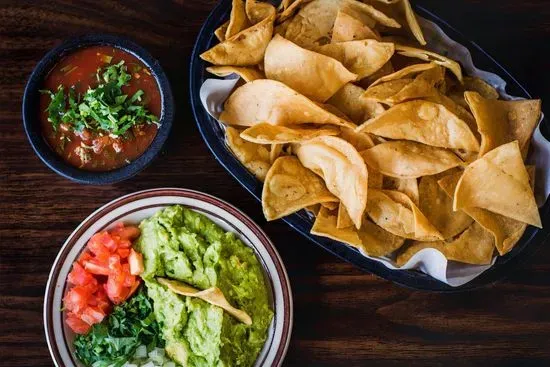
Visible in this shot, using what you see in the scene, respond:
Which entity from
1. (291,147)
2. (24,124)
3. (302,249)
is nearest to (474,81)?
(291,147)

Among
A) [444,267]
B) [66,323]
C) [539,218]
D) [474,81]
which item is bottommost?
[66,323]

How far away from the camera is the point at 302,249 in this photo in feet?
8.14

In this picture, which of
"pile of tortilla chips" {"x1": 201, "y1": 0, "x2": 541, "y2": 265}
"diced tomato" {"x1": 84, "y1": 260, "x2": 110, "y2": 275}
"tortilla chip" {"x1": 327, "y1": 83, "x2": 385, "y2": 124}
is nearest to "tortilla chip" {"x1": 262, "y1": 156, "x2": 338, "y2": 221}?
"pile of tortilla chips" {"x1": 201, "y1": 0, "x2": 541, "y2": 265}

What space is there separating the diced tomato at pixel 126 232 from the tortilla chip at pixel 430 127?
2.61 ft

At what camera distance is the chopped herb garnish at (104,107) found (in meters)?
2.29

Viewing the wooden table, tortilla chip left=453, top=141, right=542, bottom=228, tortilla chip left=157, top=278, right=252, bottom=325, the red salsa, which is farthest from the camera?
the wooden table

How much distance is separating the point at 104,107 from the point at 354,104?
73cm

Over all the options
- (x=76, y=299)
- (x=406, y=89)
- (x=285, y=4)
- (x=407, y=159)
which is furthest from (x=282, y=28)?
(x=76, y=299)

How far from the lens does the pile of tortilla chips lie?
2121mm

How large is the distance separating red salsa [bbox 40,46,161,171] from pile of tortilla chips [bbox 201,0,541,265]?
27 centimetres

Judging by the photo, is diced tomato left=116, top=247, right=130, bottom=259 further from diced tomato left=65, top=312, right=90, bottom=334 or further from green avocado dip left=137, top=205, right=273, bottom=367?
diced tomato left=65, top=312, right=90, bottom=334

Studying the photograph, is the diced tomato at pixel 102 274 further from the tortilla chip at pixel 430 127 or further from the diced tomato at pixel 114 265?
the tortilla chip at pixel 430 127

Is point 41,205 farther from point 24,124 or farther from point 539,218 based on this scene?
point 539,218

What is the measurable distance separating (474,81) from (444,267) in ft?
1.82
